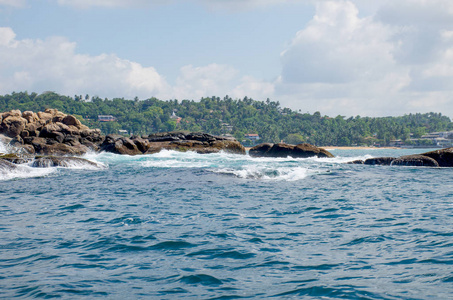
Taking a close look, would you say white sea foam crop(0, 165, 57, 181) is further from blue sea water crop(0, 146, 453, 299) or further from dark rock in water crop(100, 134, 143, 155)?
dark rock in water crop(100, 134, 143, 155)

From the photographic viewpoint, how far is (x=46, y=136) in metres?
45.8

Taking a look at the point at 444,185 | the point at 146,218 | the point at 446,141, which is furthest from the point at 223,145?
the point at 446,141

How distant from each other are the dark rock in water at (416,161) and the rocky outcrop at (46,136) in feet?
97.6

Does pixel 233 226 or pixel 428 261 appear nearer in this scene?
pixel 428 261

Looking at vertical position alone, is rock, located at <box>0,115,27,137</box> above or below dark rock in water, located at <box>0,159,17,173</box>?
above

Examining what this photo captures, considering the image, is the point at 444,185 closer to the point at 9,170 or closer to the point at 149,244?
the point at 149,244

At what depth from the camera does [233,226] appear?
11.3 m

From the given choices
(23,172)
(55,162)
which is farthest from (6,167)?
(55,162)

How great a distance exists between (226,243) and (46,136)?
41.4m

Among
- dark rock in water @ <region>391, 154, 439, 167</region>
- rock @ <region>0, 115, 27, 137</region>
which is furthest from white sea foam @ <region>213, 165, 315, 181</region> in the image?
rock @ <region>0, 115, 27, 137</region>

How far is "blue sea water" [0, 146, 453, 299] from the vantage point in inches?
267

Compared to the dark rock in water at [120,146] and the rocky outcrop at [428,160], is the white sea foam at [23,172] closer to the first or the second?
the dark rock in water at [120,146]

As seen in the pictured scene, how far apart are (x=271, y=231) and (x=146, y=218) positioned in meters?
3.92

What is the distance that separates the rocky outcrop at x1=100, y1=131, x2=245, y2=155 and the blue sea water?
27.1 meters
